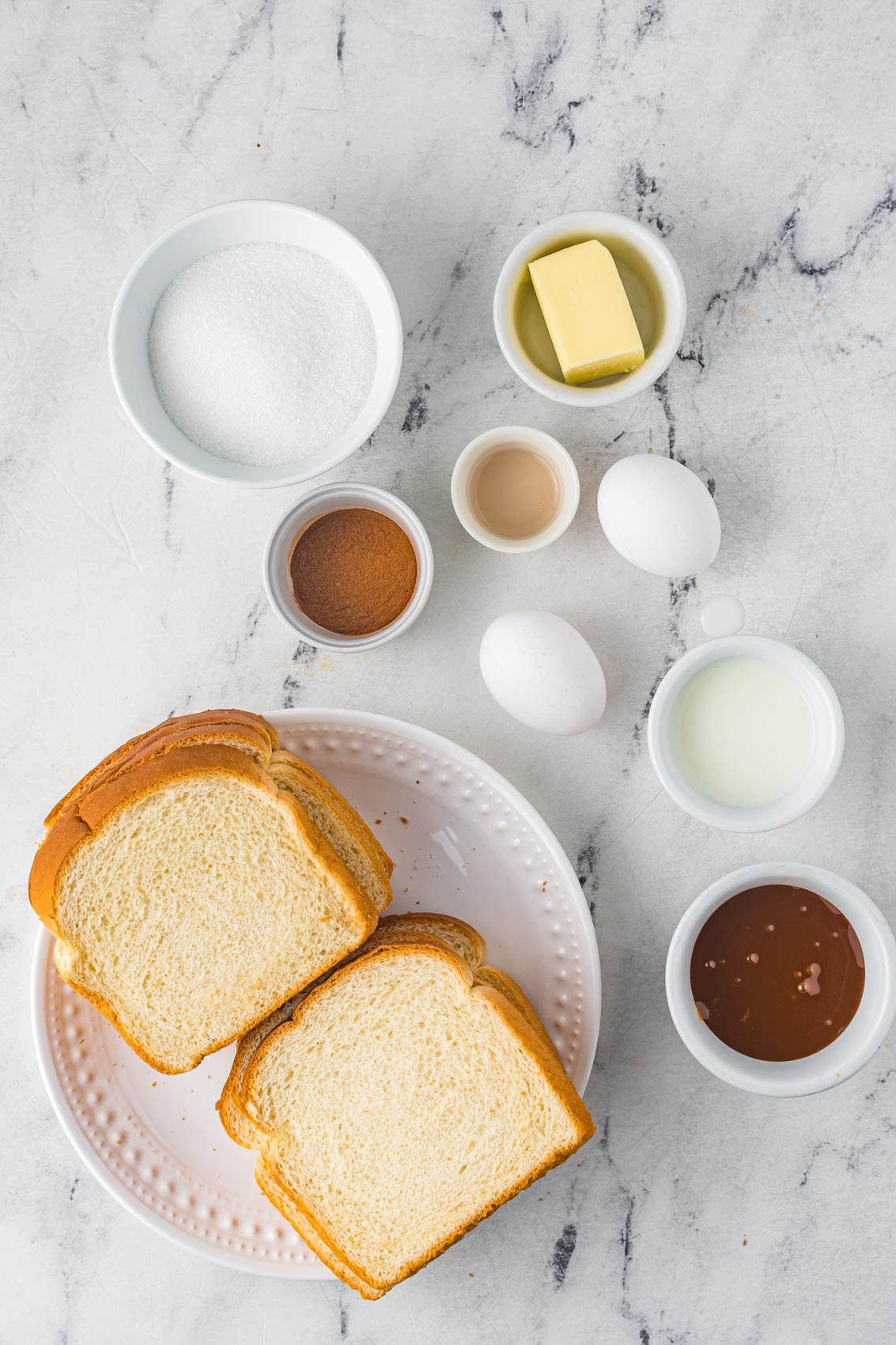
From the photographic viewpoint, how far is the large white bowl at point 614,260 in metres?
1.29

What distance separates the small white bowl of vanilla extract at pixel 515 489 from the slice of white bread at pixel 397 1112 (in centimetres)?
62

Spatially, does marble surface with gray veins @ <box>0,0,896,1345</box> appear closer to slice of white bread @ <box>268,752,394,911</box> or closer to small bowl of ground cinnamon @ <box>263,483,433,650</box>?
small bowl of ground cinnamon @ <box>263,483,433,650</box>

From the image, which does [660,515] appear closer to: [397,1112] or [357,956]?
[357,956]

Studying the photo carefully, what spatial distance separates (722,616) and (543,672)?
350mm

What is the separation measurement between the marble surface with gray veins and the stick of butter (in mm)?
155

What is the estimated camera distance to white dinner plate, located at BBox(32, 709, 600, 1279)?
52.2 inches

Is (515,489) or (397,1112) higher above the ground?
(515,489)

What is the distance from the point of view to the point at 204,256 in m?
1.33

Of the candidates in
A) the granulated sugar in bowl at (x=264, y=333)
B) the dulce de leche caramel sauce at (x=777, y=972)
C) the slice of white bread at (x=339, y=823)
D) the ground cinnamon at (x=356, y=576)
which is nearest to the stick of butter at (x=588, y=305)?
the granulated sugar in bowl at (x=264, y=333)

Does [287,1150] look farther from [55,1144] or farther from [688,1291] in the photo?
[688,1291]

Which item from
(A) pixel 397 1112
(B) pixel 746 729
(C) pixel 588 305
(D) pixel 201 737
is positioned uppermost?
A: (C) pixel 588 305

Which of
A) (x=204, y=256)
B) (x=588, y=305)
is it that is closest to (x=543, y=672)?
(x=588, y=305)

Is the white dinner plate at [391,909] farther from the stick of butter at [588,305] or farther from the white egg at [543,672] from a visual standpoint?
the stick of butter at [588,305]

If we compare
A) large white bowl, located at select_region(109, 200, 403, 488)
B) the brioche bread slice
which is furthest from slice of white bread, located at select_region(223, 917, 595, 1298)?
large white bowl, located at select_region(109, 200, 403, 488)
